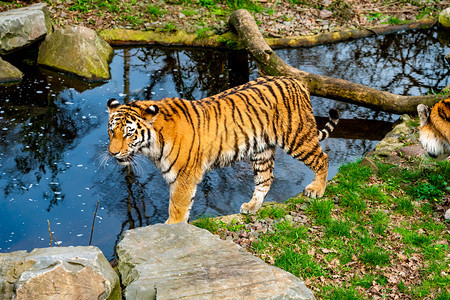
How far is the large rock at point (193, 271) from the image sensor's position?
144 inches

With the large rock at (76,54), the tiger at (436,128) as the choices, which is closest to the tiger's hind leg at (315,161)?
the tiger at (436,128)

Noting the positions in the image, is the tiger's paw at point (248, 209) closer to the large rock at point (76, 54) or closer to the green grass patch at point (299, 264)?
the green grass patch at point (299, 264)

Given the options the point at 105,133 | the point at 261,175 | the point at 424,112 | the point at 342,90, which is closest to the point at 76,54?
the point at 105,133

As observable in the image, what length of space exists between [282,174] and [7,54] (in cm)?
651

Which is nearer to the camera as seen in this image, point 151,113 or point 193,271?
point 193,271

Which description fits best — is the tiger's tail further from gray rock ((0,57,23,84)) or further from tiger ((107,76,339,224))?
gray rock ((0,57,23,84))

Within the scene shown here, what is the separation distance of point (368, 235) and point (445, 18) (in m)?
9.59

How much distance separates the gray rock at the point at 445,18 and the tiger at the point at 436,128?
335 inches

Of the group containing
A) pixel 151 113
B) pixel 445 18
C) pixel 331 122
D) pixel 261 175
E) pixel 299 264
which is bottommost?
pixel 299 264

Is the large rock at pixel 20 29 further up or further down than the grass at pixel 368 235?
further up

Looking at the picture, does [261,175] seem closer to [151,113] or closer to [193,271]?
[151,113]

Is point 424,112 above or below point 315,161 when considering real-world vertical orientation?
above

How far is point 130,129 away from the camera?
4934mm

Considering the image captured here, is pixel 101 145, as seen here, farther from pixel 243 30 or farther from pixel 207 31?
pixel 207 31
